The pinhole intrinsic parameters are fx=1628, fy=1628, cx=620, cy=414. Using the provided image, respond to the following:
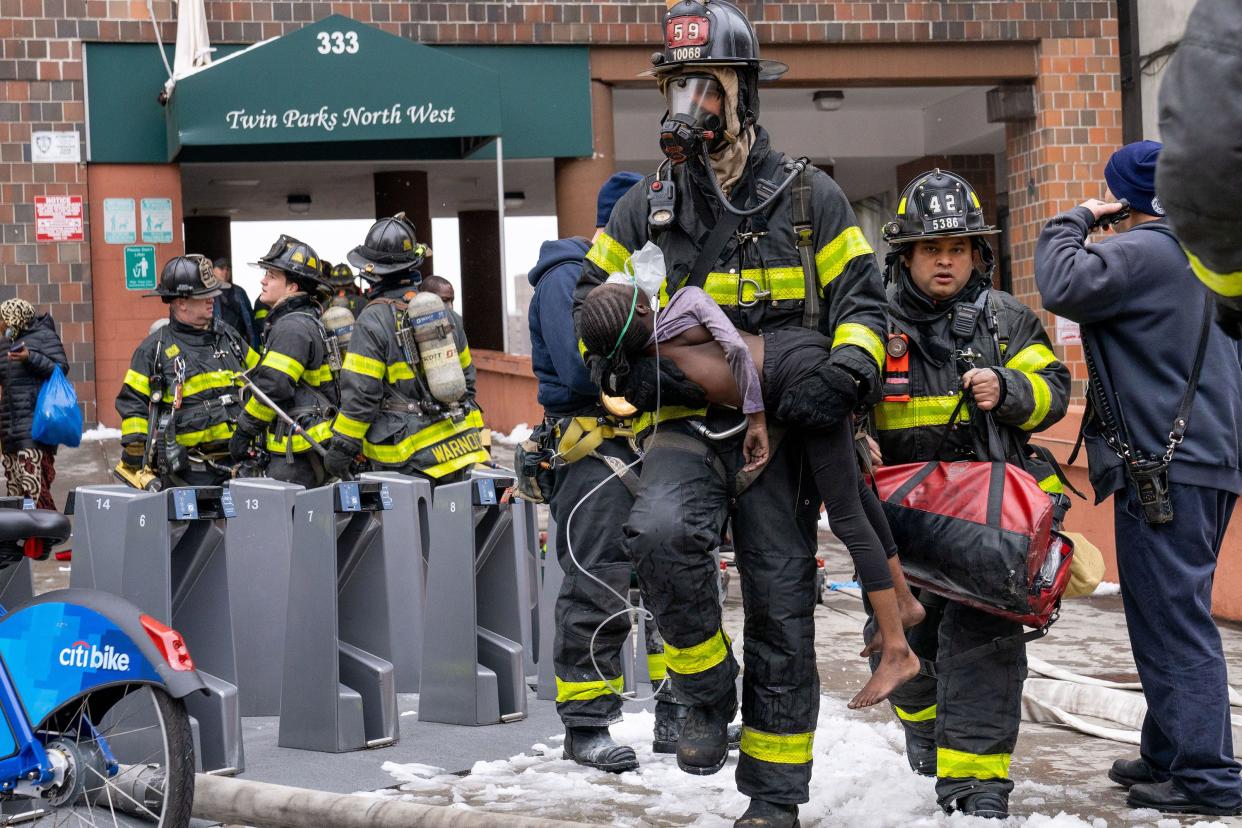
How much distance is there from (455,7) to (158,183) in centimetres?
376

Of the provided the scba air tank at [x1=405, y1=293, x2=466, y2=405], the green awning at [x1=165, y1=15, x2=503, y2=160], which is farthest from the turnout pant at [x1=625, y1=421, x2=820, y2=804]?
the green awning at [x1=165, y1=15, x2=503, y2=160]

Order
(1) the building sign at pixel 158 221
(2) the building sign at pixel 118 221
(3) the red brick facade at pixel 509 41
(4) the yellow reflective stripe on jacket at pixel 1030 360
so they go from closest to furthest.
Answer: (4) the yellow reflective stripe on jacket at pixel 1030 360 < (3) the red brick facade at pixel 509 41 < (2) the building sign at pixel 118 221 < (1) the building sign at pixel 158 221

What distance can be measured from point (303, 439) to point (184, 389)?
81 cm

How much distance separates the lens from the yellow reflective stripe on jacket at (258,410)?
28.0 feet

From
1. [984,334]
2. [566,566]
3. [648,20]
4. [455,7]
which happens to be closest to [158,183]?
[455,7]

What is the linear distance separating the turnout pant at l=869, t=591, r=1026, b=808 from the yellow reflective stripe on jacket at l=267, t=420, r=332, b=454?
15.0 feet

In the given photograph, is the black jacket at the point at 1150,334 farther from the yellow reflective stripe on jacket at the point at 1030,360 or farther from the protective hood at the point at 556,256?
the protective hood at the point at 556,256

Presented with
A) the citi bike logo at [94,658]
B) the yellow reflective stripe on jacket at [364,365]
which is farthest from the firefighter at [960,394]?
the yellow reflective stripe on jacket at [364,365]

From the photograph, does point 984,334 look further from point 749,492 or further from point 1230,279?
point 1230,279

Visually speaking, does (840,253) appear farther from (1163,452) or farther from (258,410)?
(258,410)

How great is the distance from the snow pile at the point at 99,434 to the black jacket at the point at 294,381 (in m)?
8.75

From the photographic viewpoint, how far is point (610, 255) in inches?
193

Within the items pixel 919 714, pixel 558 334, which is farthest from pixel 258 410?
pixel 919 714

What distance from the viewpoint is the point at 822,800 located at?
194 inches
